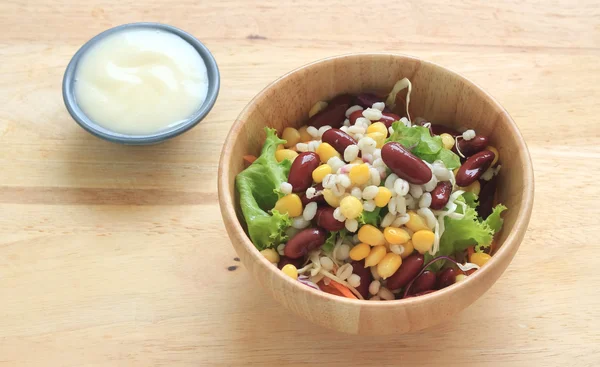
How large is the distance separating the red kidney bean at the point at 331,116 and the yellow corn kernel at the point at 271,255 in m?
0.28

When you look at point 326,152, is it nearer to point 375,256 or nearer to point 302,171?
point 302,171

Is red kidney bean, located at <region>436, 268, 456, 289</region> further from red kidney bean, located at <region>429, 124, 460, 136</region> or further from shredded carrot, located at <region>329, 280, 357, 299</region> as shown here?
red kidney bean, located at <region>429, 124, 460, 136</region>

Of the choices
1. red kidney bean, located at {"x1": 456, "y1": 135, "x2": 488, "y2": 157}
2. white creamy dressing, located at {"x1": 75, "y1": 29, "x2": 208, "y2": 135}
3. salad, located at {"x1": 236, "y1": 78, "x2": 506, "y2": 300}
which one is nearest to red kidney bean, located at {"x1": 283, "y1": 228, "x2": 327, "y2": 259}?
salad, located at {"x1": 236, "y1": 78, "x2": 506, "y2": 300}

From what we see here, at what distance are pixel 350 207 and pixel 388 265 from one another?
0.11m

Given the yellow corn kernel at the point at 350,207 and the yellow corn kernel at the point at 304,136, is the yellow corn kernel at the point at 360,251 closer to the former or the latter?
the yellow corn kernel at the point at 350,207

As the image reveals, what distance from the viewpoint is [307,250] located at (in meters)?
1.04

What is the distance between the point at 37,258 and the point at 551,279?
926mm

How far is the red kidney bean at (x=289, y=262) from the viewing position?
1.05 meters

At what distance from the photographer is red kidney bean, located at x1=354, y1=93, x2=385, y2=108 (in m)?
1.23

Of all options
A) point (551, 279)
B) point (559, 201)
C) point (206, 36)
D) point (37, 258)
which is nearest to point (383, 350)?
point (551, 279)

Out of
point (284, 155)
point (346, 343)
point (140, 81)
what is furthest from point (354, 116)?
point (140, 81)

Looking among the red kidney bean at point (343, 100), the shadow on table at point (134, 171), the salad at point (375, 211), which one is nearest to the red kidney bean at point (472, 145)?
the salad at point (375, 211)

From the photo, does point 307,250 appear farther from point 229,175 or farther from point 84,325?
point 84,325

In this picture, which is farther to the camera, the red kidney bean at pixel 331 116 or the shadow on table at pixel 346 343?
the red kidney bean at pixel 331 116
